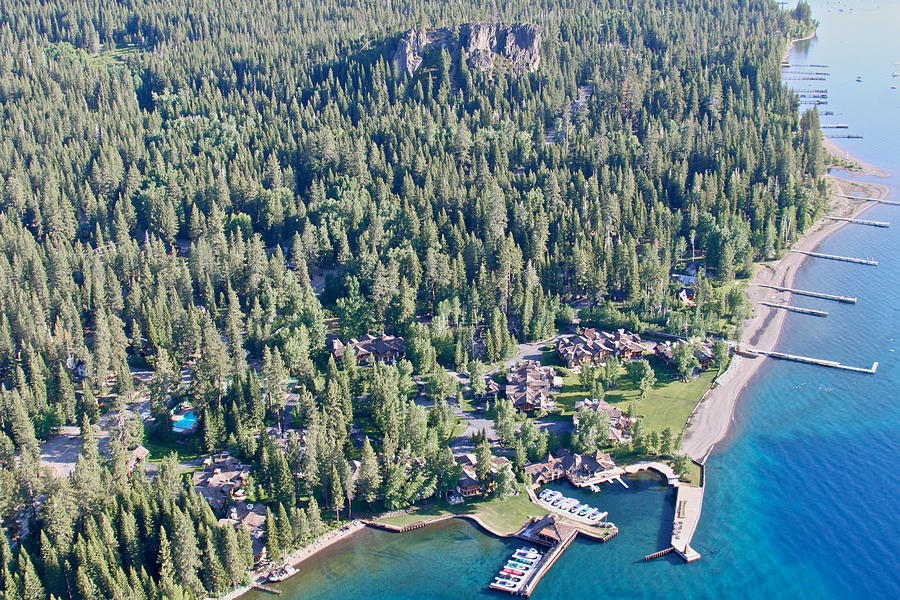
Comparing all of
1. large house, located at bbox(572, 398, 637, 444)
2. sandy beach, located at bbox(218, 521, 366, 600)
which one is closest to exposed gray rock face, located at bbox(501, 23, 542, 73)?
large house, located at bbox(572, 398, 637, 444)

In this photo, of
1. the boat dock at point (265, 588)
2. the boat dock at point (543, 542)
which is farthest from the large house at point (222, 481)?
the boat dock at point (543, 542)

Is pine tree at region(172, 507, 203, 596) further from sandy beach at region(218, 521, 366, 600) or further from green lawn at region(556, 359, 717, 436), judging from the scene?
green lawn at region(556, 359, 717, 436)

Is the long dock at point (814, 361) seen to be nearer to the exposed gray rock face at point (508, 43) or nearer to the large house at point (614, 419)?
the large house at point (614, 419)

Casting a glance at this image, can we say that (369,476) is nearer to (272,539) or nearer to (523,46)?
(272,539)

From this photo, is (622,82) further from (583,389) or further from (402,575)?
(402,575)

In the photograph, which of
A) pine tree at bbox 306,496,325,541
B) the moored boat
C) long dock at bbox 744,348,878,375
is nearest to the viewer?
the moored boat
